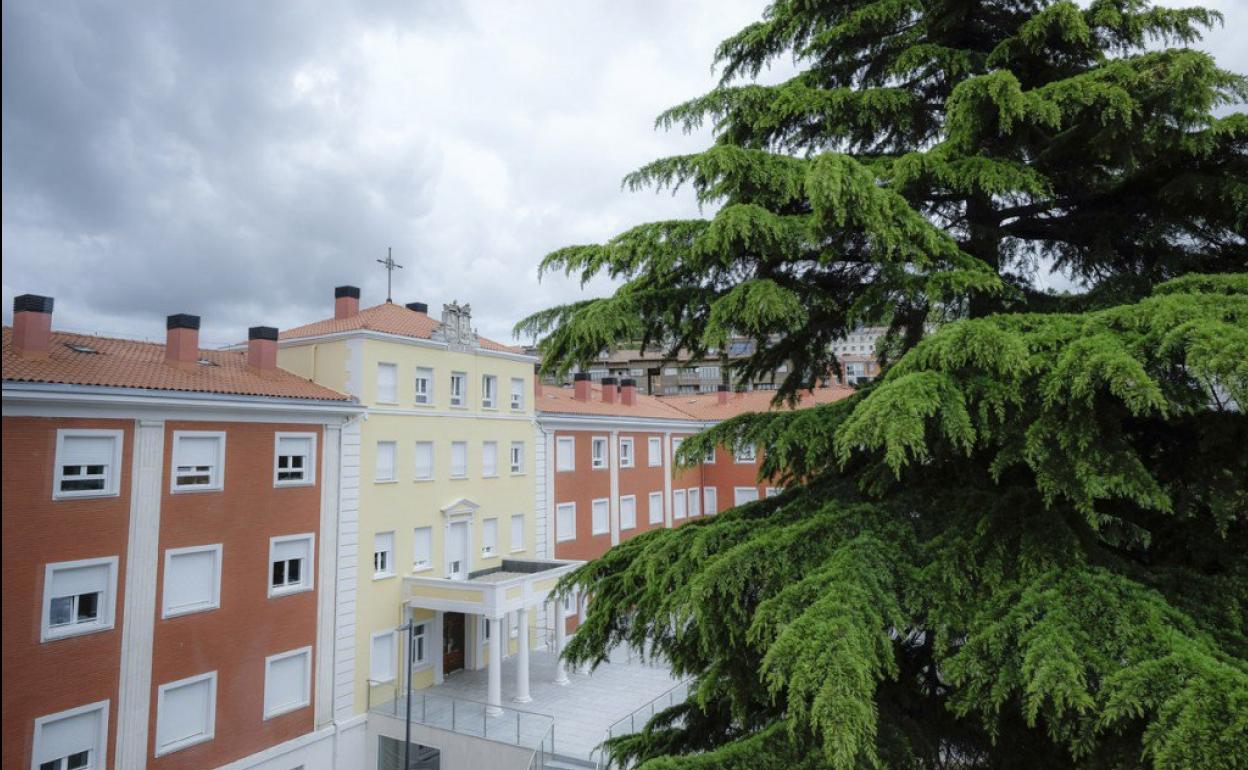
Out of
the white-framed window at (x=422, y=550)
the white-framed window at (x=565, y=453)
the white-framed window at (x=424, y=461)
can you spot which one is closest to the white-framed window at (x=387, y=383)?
the white-framed window at (x=424, y=461)

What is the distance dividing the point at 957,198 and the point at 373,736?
18.8 meters

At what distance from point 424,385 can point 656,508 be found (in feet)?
46.5

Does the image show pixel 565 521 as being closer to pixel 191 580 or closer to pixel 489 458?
pixel 489 458

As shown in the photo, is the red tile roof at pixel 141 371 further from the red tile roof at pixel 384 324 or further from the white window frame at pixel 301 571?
the white window frame at pixel 301 571

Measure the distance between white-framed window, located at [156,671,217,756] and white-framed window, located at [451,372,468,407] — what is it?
9.60 metres

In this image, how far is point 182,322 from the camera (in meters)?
17.3

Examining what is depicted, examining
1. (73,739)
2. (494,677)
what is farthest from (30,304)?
(494,677)

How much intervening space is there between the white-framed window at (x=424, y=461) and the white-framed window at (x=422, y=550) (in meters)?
1.48

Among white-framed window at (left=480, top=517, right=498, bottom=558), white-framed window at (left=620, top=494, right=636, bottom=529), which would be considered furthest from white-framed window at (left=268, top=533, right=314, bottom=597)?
white-framed window at (left=620, top=494, right=636, bottom=529)

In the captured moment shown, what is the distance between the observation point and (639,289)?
19.6 ft

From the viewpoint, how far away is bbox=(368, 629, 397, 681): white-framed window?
64.5 feet

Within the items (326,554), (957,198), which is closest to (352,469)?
(326,554)

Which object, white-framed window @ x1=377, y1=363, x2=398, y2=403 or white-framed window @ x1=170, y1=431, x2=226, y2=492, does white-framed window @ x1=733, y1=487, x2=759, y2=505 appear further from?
white-framed window @ x1=170, y1=431, x2=226, y2=492

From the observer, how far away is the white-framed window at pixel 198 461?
51.4 feet
